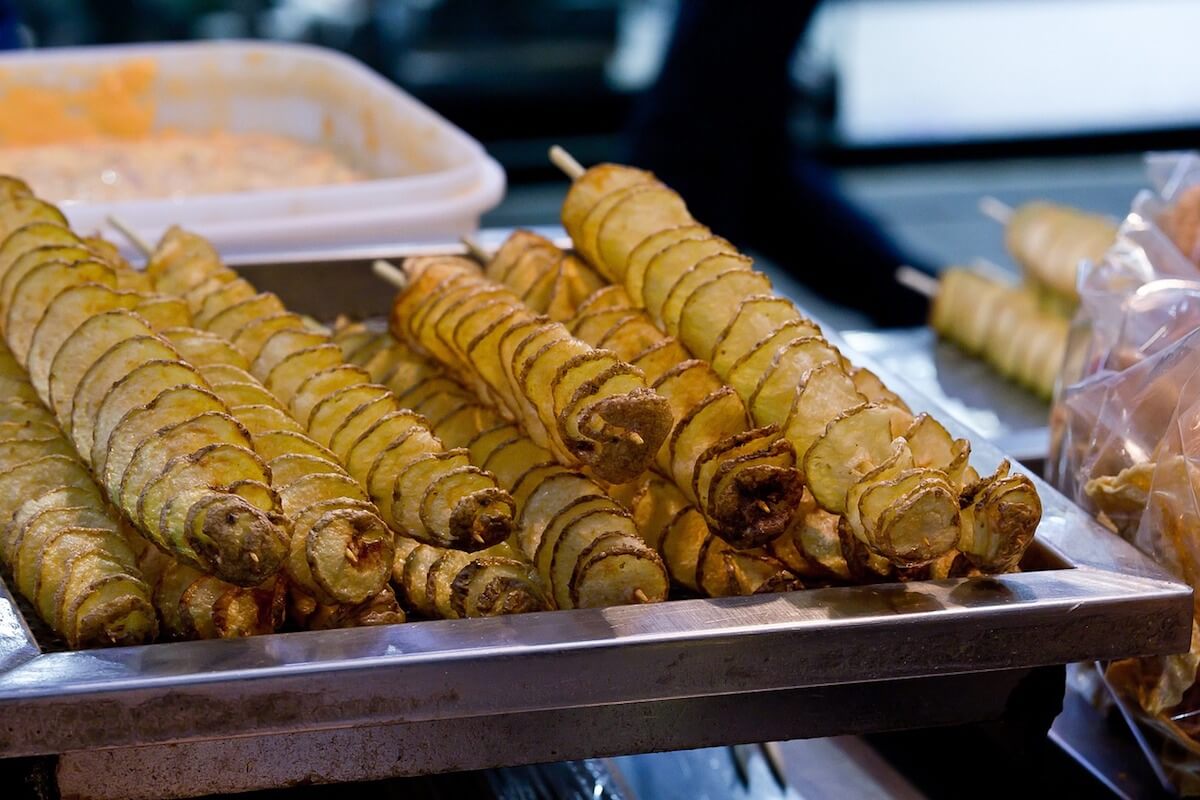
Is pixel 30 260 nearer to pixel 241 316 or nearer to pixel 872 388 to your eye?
pixel 241 316

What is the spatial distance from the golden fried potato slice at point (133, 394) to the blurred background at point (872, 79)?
3791mm

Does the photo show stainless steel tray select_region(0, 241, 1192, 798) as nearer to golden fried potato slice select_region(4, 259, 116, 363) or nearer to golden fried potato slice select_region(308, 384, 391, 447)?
golden fried potato slice select_region(308, 384, 391, 447)

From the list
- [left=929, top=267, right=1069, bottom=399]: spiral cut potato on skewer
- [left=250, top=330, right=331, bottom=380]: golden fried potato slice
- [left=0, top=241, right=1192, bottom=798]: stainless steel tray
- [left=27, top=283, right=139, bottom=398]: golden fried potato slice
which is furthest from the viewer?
[left=929, top=267, right=1069, bottom=399]: spiral cut potato on skewer

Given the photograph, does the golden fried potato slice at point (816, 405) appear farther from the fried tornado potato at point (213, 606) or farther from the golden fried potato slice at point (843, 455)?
the fried tornado potato at point (213, 606)

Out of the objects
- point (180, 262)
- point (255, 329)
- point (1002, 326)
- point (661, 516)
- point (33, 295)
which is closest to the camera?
point (661, 516)

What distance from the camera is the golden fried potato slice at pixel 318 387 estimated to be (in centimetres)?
129

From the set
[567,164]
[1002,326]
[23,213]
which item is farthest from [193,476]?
[1002,326]

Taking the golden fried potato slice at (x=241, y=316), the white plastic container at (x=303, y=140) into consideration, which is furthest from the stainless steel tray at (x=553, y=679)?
the white plastic container at (x=303, y=140)

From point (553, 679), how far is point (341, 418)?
0.37 metres

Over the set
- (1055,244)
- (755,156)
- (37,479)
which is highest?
(37,479)

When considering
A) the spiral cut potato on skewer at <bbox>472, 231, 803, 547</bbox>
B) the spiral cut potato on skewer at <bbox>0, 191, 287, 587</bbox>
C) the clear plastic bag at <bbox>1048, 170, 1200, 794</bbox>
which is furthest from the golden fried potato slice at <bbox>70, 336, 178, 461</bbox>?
the clear plastic bag at <bbox>1048, 170, 1200, 794</bbox>

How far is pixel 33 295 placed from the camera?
1324 millimetres

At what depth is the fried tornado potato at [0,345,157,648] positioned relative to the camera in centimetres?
103

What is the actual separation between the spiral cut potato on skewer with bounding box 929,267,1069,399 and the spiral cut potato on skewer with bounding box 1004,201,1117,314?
0.04 m
